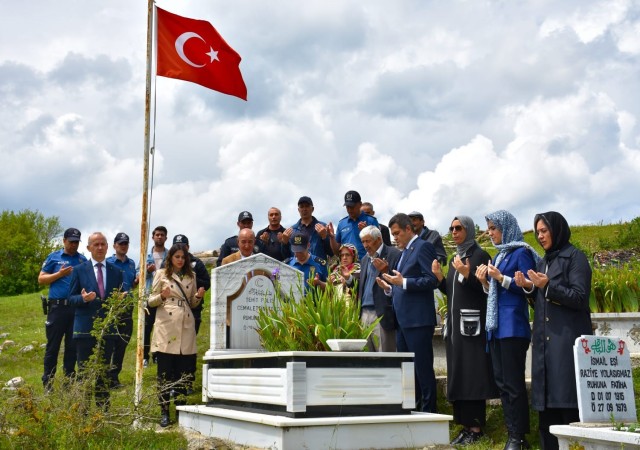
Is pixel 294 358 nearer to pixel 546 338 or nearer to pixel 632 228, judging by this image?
pixel 546 338

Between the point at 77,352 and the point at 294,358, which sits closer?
the point at 294,358

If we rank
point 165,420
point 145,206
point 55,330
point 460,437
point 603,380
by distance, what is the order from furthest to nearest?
point 55,330
point 145,206
point 165,420
point 460,437
point 603,380

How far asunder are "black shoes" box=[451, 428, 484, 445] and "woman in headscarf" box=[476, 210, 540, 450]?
0.50 metres

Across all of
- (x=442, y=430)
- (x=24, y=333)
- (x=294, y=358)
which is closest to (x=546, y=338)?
(x=442, y=430)

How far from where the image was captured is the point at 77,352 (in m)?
7.80

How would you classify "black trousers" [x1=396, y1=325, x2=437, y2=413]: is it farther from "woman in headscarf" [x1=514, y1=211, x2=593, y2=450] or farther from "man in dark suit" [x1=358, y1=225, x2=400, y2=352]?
"woman in headscarf" [x1=514, y1=211, x2=593, y2=450]

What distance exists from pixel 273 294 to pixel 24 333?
10.6 metres

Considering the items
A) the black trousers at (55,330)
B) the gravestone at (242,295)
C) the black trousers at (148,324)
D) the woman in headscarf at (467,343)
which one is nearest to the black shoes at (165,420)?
the gravestone at (242,295)

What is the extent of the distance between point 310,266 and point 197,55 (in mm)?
3265

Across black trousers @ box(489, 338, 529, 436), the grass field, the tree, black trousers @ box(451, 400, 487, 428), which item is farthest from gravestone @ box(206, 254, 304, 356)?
the tree

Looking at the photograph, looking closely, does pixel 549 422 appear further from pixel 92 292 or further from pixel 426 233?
pixel 92 292

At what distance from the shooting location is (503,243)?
629cm

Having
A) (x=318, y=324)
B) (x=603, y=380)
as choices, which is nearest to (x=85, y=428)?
(x=318, y=324)

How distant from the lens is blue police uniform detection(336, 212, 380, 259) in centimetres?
902
